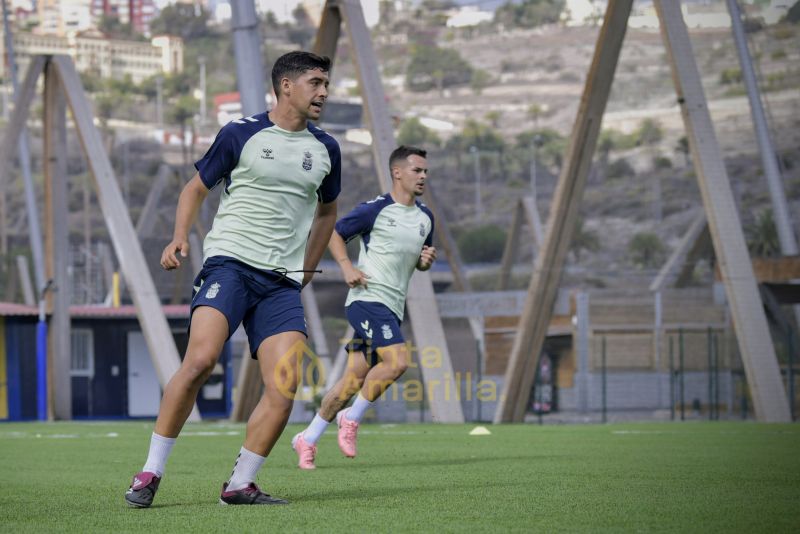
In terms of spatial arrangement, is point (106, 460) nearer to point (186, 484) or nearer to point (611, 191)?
point (186, 484)

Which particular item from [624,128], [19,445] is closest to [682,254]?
[19,445]

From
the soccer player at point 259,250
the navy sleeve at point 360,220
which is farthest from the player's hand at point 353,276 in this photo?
the soccer player at point 259,250

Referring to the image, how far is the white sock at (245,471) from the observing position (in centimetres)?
684

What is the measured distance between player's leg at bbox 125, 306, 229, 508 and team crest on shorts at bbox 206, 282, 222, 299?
2.7 inches

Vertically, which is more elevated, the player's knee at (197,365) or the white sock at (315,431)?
the player's knee at (197,365)

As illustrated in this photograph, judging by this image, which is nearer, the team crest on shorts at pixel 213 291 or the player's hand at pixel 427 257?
the team crest on shorts at pixel 213 291

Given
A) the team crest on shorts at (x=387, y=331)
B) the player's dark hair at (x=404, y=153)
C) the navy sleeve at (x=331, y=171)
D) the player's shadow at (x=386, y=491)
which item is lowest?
the player's shadow at (x=386, y=491)

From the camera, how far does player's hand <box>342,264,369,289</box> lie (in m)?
10.8

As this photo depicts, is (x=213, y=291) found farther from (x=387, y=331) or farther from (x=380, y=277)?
(x=380, y=277)

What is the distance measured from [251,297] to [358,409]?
4116 millimetres

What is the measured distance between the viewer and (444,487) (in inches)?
311

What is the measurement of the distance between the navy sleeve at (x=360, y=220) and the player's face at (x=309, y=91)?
429cm

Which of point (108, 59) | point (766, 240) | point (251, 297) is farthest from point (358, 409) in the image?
point (108, 59)

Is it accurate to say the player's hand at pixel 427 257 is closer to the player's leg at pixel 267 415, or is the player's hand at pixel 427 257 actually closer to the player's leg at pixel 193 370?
the player's leg at pixel 267 415
